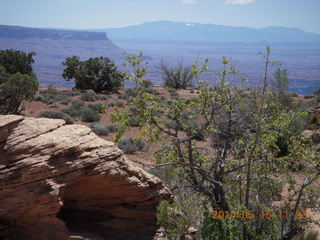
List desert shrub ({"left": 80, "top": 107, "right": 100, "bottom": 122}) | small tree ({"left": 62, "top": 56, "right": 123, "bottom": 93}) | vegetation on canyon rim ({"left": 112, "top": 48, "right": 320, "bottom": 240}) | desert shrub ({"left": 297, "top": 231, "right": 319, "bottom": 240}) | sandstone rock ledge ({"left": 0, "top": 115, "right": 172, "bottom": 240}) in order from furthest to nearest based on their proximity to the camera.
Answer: small tree ({"left": 62, "top": 56, "right": 123, "bottom": 93})
desert shrub ({"left": 80, "top": 107, "right": 100, "bottom": 122})
desert shrub ({"left": 297, "top": 231, "right": 319, "bottom": 240})
vegetation on canyon rim ({"left": 112, "top": 48, "right": 320, "bottom": 240})
sandstone rock ledge ({"left": 0, "top": 115, "right": 172, "bottom": 240})

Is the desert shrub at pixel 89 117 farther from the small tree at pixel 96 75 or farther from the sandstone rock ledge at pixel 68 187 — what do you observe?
the small tree at pixel 96 75

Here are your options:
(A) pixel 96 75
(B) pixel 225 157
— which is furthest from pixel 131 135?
(A) pixel 96 75

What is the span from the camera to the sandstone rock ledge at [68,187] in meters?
5.32

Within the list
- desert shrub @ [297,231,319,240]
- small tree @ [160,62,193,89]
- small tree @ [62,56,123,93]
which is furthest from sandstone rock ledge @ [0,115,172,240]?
small tree @ [160,62,193,89]

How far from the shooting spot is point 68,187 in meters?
5.95

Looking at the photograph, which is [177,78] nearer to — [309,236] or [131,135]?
[131,135]

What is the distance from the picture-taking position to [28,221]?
5695mm

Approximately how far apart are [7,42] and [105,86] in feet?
529

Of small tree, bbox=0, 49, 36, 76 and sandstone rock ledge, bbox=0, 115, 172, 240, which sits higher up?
small tree, bbox=0, 49, 36, 76

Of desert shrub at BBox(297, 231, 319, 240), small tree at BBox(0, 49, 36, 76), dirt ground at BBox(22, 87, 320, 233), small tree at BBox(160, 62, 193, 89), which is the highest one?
small tree at BBox(0, 49, 36, 76)

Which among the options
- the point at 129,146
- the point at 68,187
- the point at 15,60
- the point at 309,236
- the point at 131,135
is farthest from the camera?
the point at 15,60

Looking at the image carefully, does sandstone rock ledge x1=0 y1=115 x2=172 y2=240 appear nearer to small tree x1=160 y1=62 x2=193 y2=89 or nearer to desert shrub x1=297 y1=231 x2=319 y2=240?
desert shrub x1=297 y1=231 x2=319 y2=240

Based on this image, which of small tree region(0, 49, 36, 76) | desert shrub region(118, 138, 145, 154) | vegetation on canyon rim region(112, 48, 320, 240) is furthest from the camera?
small tree region(0, 49, 36, 76)

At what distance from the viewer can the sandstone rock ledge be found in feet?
17.5
